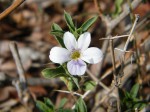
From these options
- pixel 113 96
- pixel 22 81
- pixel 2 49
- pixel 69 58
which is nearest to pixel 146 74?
pixel 113 96

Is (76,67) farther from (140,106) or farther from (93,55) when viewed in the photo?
(140,106)

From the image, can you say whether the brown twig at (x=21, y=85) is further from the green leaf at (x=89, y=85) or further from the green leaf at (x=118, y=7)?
the green leaf at (x=118, y=7)

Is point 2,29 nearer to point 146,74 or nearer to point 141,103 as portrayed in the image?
point 146,74

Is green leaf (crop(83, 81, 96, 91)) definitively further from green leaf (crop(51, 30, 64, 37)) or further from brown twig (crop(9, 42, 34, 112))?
brown twig (crop(9, 42, 34, 112))

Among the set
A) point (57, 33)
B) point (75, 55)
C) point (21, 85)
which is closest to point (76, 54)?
point (75, 55)

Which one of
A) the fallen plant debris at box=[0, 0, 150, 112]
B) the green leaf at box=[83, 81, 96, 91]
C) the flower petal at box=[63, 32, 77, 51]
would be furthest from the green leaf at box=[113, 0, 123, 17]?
the flower petal at box=[63, 32, 77, 51]

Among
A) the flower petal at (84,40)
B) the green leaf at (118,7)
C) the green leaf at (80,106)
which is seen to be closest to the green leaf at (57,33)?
the flower petal at (84,40)
